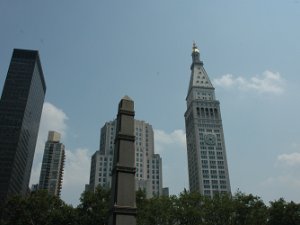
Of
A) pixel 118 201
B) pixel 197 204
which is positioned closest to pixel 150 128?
pixel 197 204

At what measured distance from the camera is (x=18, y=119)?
13375 cm

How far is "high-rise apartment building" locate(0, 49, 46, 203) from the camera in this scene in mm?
126738

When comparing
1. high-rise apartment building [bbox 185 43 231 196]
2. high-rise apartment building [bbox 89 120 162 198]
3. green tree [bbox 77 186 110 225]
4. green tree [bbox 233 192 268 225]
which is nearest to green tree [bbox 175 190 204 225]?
green tree [bbox 233 192 268 225]

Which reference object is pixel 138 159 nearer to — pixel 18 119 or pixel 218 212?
pixel 18 119

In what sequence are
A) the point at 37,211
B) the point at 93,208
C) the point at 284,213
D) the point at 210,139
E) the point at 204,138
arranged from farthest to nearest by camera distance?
the point at 210,139 < the point at 204,138 < the point at 284,213 < the point at 93,208 < the point at 37,211

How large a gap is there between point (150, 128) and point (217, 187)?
141 feet

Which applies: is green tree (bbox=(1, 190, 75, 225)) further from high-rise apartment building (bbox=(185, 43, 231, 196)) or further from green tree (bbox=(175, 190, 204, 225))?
high-rise apartment building (bbox=(185, 43, 231, 196))

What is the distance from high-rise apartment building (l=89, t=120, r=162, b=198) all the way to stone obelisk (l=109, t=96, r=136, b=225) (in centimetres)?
9137

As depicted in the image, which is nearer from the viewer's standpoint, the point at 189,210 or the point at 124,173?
the point at 124,173

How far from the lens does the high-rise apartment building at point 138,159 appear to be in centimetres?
11725

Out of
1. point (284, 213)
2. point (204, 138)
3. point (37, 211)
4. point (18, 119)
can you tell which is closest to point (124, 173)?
point (37, 211)

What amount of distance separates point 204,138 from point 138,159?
2653cm

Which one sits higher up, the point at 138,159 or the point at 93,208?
the point at 138,159

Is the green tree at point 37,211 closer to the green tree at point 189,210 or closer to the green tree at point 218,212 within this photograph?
the green tree at point 189,210
